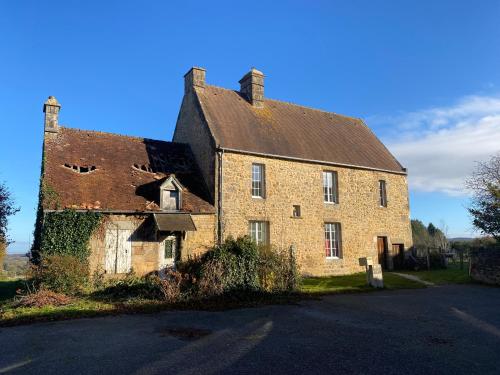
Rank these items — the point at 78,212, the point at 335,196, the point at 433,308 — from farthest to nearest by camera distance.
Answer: the point at 335,196
the point at 78,212
the point at 433,308

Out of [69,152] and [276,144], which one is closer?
[69,152]

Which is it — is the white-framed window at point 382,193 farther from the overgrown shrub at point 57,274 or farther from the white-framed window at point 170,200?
the overgrown shrub at point 57,274

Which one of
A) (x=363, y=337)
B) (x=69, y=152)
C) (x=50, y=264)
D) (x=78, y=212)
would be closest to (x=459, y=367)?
(x=363, y=337)

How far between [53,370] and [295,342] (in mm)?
4080

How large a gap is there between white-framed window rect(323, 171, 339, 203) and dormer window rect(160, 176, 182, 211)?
25.4 ft

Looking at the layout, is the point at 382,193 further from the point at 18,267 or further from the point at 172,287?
the point at 18,267

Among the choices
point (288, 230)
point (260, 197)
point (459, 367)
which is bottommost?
point (459, 367)

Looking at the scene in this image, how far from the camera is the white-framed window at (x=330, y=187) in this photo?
1975cm

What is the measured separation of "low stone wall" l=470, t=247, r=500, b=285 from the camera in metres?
16.6

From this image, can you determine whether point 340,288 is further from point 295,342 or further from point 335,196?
point 295,342

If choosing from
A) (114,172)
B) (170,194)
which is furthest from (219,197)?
(114,172)

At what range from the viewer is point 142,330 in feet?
26.8

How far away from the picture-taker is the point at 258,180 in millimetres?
17938

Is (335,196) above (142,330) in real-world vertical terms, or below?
above
